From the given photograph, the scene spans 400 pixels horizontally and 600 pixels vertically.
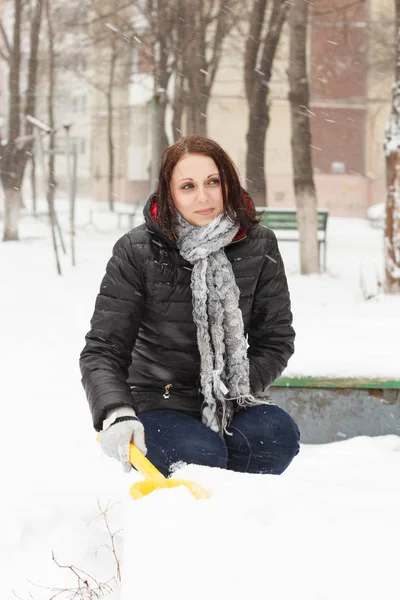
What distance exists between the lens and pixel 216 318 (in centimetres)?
277

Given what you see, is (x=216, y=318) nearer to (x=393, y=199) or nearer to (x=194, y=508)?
(x=194, y=508)

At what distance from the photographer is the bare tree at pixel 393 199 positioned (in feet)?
29.0

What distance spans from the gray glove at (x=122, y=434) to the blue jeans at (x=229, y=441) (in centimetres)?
21

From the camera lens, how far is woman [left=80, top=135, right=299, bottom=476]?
2.71 m

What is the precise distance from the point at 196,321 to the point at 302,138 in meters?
8.86

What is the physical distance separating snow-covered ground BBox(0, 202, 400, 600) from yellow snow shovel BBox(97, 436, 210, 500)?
5 cm

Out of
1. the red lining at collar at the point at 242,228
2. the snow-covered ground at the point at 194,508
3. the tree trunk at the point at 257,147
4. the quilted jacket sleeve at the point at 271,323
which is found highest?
the tree trunk at the point at 257,147

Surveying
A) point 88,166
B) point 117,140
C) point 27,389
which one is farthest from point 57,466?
point 88,166

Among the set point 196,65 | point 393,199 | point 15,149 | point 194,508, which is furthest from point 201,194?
point 15,149

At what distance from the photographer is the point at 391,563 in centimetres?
195

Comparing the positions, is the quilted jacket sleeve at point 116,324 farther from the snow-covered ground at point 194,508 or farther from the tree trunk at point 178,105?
the tree trunk at point 178,105

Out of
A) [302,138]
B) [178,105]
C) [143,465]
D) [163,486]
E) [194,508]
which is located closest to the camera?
[194,508]

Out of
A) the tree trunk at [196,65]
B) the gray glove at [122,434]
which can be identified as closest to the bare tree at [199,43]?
the tree trunk at [196,65]

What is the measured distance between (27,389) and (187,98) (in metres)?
12.4
